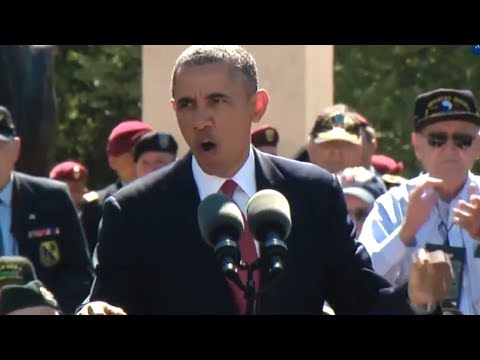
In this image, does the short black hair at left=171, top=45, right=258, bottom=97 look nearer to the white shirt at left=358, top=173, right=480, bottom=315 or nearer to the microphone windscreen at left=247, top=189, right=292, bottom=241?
the microphone windscreen at left=247, top=189, right=292, bottom=241

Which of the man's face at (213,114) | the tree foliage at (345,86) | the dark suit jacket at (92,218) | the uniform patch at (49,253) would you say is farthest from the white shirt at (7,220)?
the tree foliage at (345,86)

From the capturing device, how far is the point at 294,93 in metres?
11.6

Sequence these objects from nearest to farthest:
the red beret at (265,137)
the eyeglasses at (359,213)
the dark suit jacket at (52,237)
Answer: the eyeglasses at (359,213)
the dark suit jacket at (52,237)
the red beret at (265,137)

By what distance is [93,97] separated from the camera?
1966 cm

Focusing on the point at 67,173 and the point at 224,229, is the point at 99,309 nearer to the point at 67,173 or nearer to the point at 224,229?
the point at 224,229

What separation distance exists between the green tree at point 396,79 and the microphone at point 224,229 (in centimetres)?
1276

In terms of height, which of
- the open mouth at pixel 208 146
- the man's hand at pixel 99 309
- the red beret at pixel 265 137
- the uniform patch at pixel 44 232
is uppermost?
the red beret at pixel 265 137

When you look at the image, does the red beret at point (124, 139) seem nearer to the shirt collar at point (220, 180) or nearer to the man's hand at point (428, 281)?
the shirt collar at point (220, 180)

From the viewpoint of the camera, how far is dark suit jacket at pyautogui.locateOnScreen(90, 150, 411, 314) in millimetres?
4691

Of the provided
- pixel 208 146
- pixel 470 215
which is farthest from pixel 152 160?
pixel 208 146

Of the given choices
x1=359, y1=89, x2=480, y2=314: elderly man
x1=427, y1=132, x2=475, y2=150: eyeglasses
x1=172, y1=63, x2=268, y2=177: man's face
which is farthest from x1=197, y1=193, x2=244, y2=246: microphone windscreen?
x1=427, y1=132, x2=475, y2=150: eyeglasses

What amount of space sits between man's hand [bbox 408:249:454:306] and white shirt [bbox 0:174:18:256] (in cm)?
396

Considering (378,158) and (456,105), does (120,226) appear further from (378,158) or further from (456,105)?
(378,158)

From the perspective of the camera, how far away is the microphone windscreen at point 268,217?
4.28 meters
